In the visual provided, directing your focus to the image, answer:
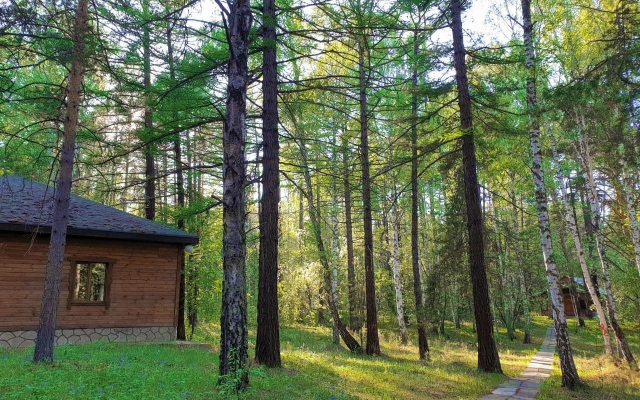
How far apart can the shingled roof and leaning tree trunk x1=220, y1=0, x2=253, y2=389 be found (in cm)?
789

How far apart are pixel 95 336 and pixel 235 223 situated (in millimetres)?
9638

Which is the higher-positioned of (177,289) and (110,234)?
(110,234)

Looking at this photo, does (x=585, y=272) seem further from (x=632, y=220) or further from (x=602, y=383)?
(x=602, y=383)

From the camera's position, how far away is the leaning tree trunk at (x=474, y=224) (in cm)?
1036

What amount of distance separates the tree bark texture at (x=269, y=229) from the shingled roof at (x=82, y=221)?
583cm

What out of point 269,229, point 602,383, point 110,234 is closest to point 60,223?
point 269,229

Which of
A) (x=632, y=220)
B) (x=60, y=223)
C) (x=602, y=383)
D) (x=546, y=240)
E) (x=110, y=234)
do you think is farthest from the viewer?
(x=632, y=220)

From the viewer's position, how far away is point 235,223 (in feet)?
18.4

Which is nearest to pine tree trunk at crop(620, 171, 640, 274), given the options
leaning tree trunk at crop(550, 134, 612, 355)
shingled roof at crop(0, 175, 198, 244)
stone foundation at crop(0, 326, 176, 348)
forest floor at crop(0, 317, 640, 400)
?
leaning tree trunk at crop(550, 134, 612, 355)

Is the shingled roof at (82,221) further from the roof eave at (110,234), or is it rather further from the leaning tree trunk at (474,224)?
the leaning tree trunk at (474,224)

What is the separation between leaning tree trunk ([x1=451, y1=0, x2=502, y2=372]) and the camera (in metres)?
10.4

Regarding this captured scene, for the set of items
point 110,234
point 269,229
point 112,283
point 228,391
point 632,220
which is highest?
point 632,220

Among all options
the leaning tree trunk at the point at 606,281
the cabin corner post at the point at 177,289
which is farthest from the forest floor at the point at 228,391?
the cabin corner post at the point at 177,289

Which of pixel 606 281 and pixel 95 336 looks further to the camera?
pixel 606 281
